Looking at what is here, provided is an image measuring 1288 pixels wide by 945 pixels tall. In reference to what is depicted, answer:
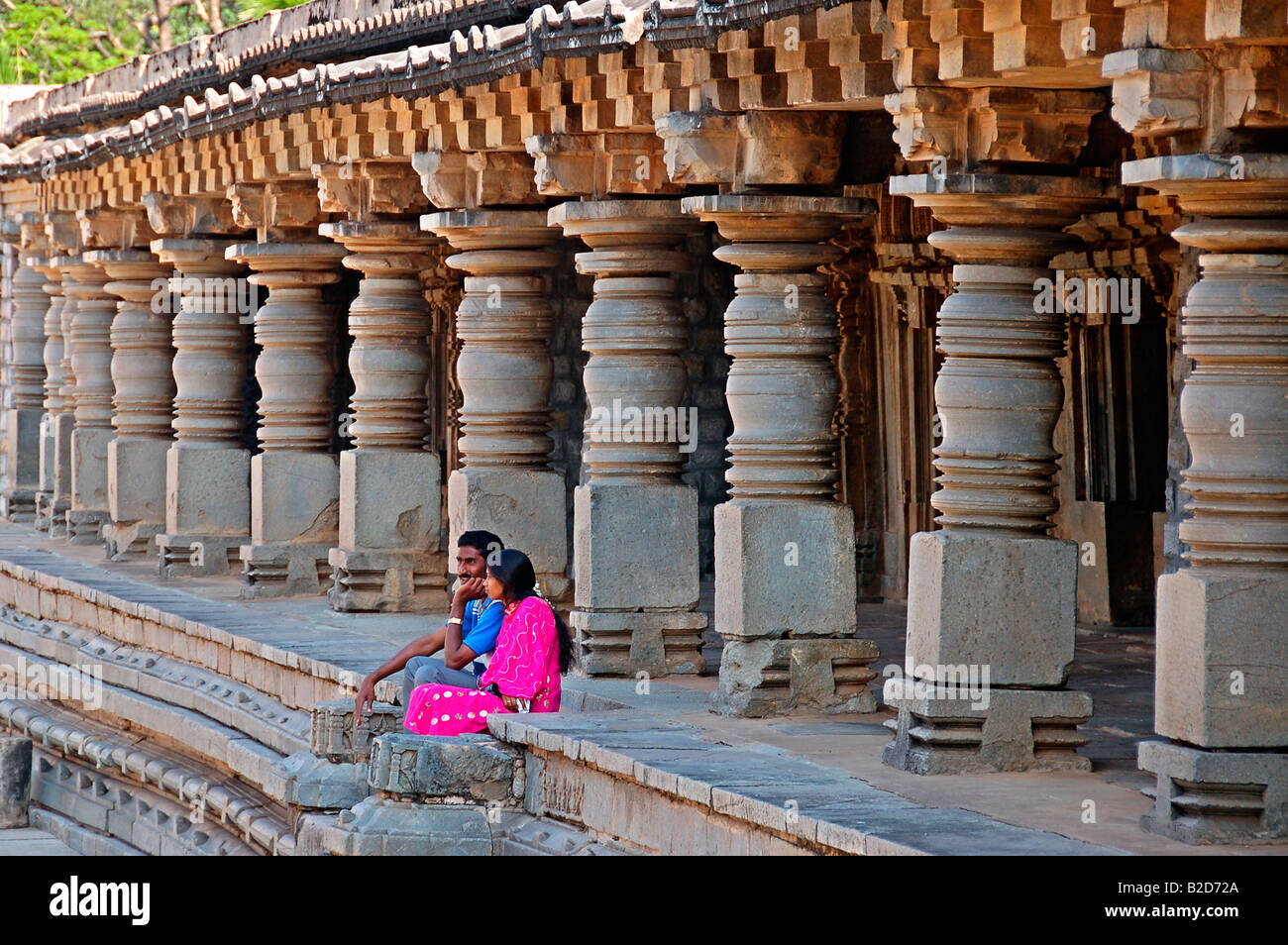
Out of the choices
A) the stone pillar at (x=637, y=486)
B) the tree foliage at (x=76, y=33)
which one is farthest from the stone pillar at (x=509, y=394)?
the tree foliage at (x=76, y=33)

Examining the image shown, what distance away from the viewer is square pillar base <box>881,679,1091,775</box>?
25.2 feet

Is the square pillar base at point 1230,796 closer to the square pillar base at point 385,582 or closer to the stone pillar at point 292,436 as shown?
the square pillar base at point 385,582

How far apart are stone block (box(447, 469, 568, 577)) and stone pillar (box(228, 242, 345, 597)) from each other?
3009mm

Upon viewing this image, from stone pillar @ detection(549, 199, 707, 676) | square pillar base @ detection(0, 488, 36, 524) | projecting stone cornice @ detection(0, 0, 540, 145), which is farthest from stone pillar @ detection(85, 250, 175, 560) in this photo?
stone pillar @ detection(549, 199, 707, 676)

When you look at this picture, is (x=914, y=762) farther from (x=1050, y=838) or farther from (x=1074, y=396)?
(x=1074, y=396)

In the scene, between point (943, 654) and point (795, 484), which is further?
point (795, 484)

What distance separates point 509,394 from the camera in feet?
38.0

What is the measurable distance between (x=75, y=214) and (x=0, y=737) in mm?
5895

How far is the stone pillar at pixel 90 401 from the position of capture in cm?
1830

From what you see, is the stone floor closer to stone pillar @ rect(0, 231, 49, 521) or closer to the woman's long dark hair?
the woman's long dark hair

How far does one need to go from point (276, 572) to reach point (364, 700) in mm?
5023

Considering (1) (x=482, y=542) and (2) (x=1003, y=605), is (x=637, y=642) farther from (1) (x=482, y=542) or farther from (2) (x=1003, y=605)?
(2) (x=1003, y=605)

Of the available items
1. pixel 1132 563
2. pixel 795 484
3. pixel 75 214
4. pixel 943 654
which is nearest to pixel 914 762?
pixel 943 654

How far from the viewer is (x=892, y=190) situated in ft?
25.3
